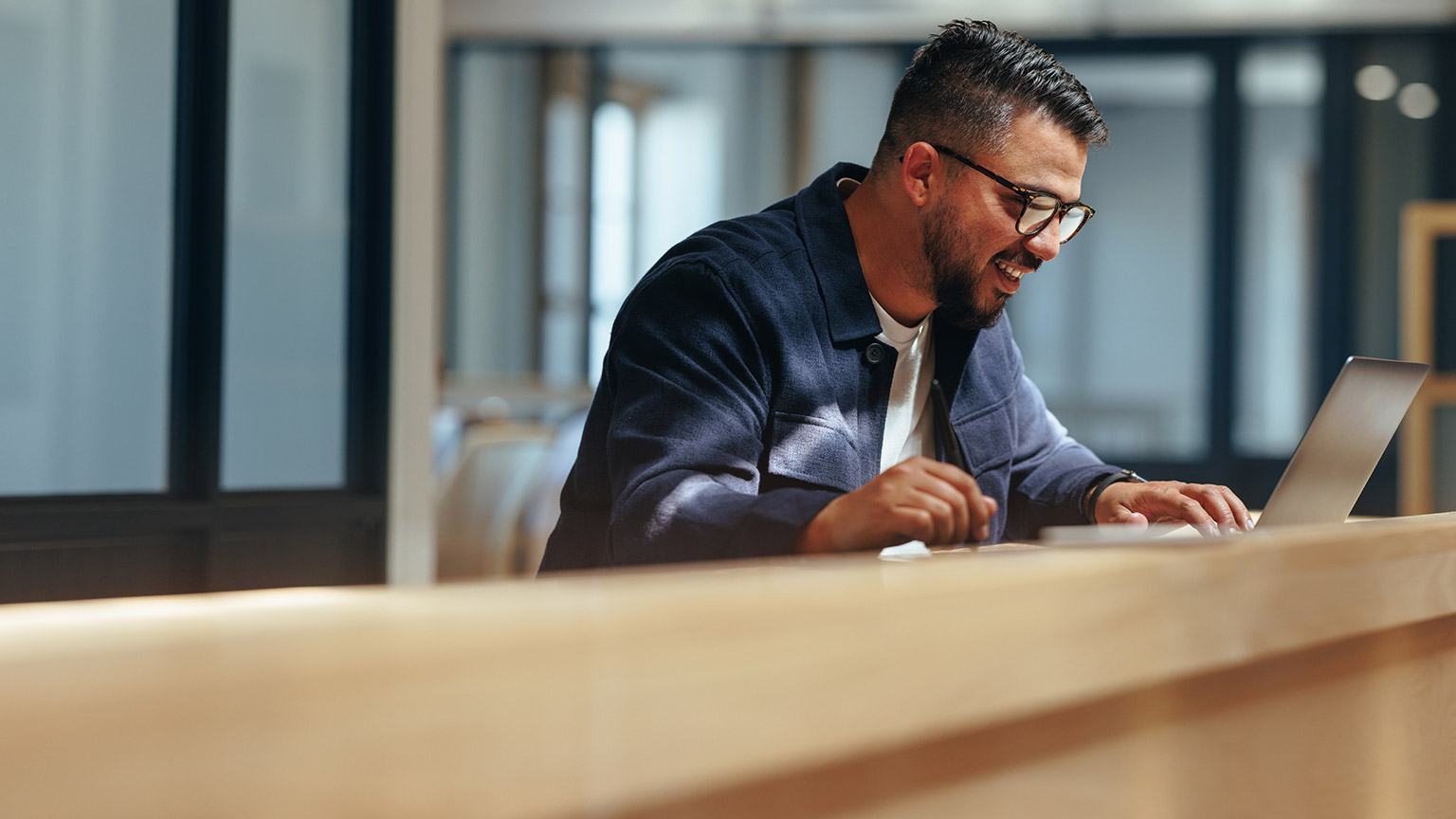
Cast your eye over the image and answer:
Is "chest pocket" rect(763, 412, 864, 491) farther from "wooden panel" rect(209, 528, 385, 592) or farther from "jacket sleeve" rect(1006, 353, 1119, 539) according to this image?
"wooden panel" rect(209, 528, 385, 592)

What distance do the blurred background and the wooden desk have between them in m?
2.23

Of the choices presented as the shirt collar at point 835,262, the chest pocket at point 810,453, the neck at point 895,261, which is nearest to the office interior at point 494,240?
the chest pocket at point 810,453

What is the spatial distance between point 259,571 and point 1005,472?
5.95 ft

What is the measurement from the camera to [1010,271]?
1.34m

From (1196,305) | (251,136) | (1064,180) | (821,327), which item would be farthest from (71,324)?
(1196,305)

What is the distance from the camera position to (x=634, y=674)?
0.32 meters

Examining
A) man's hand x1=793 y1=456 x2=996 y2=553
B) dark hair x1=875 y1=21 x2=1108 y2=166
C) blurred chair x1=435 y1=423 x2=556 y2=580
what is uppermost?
dark hair x1=875 y1=21 x2=1108 y2=166

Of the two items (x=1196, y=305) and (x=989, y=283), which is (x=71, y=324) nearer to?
(x=989, y=283)

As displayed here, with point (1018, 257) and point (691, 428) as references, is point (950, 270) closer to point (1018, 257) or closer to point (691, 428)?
point (1018, 257)

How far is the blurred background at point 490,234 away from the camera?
7.72 ft

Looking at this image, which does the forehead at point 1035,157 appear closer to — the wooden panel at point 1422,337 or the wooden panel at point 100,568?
the wooden panel at point 100,568

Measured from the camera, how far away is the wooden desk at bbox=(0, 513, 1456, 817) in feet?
0.85

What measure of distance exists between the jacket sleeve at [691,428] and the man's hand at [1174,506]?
42 centimetres

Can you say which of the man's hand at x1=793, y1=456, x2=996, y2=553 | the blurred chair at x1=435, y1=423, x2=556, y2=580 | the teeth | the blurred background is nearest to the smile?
the teeth
